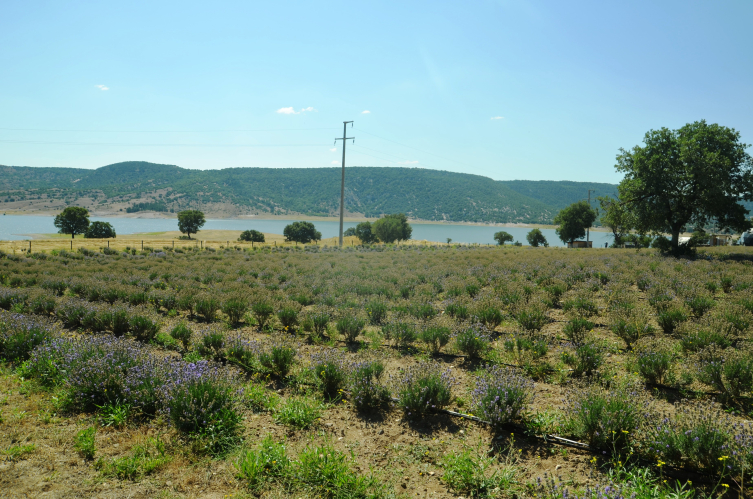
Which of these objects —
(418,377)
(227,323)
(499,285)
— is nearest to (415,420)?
(418,377)

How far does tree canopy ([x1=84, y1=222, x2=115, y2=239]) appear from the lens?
73062 millimetres

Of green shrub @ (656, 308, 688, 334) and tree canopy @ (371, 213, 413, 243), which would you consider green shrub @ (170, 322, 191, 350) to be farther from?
tree canopy @ (371, 213, 413, 243)

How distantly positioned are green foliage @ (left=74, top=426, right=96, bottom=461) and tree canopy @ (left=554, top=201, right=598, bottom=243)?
253 ft

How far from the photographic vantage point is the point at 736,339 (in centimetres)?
782

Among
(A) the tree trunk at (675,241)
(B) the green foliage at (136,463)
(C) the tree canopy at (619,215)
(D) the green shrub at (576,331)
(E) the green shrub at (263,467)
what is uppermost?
(C) the tree canopy at (619,215)

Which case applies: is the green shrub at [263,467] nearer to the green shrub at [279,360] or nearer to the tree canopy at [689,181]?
the green shrub at [279,360]

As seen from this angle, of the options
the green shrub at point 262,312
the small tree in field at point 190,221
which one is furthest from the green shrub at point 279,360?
the small tree in field at point 190,221

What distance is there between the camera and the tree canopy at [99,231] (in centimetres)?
7306

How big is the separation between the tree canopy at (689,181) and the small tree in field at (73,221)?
9565 centimetres

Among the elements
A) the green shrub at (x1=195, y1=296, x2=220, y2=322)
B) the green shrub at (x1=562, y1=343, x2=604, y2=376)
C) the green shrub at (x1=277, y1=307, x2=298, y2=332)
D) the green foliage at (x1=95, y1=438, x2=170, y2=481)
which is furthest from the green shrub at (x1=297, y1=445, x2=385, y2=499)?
the green shrub at (x1=195, y1=296, x2=220, y2=322)

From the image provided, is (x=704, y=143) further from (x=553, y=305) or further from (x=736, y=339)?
(x=736, y=339)

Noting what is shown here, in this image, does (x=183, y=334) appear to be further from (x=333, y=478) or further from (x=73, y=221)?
(x=73, y=221)

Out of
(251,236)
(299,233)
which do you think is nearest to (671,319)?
(299,233)

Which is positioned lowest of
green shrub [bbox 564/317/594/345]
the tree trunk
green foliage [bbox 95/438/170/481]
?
green foliage [bbox 95/438/170/481]
